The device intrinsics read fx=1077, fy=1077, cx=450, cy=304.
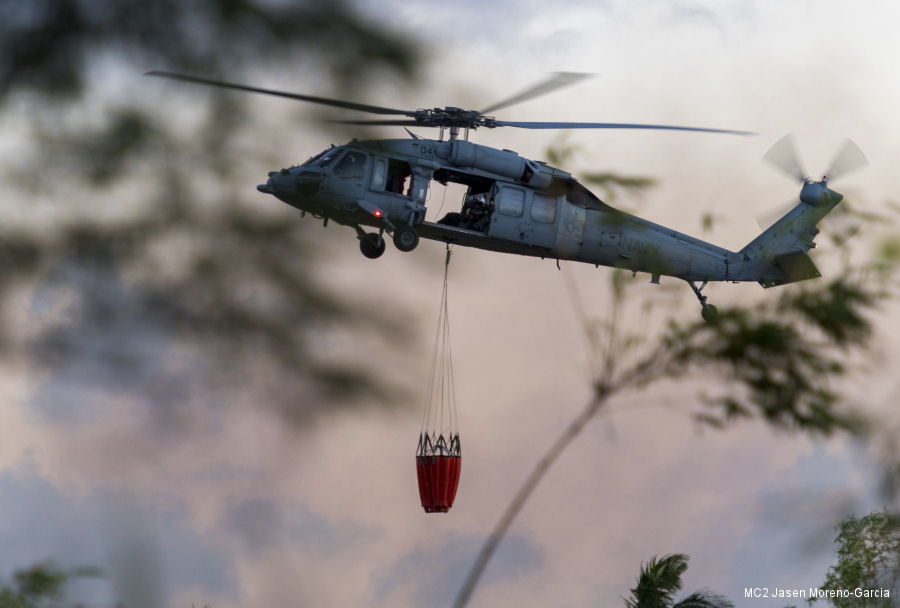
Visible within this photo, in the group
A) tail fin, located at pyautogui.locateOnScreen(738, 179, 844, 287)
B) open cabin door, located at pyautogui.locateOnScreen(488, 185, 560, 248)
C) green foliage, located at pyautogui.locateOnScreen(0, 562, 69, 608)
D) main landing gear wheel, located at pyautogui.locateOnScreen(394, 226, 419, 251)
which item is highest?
tail fin, located at pyautogui.locateOnScreen(738, 179, 844, 287)

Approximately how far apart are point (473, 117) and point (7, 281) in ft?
34.8

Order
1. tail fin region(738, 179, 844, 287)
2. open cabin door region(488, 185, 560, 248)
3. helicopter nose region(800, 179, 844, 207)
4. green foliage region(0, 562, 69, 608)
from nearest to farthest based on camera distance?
green foliage region(0, 562, 69, 608), open cabin door region(488, 185, 560, 248), tail fin region(738, 179, 844, 287), helicopter nose region(800, 179, 844, 207)

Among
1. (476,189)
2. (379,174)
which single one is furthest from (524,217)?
(379,174)

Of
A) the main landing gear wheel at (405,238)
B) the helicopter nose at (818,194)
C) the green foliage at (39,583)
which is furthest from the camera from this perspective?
the helicopter nose at (818,194)

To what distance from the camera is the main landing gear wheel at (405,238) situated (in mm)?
17812

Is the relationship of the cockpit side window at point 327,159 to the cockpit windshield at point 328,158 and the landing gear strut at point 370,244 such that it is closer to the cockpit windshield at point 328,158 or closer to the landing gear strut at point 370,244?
the cockpit windshield at point 328,158

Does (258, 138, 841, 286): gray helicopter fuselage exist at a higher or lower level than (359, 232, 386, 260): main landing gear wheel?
higher

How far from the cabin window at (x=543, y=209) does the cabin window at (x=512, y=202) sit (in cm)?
26

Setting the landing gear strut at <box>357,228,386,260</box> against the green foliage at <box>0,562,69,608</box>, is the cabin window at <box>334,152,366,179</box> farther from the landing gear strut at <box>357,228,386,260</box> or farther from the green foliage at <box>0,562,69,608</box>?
the green foliage at <box>0,562,69,608</box>

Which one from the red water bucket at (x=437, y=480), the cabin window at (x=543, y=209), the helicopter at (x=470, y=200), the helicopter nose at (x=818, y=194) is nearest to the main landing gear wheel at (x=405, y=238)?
the helicopter at (x=470, y=200)

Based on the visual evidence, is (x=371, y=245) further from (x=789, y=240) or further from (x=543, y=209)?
(x=789, y=240)

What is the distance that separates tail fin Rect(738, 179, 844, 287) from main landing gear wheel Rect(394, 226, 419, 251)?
7714mm

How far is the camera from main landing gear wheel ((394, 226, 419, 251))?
58.4ft

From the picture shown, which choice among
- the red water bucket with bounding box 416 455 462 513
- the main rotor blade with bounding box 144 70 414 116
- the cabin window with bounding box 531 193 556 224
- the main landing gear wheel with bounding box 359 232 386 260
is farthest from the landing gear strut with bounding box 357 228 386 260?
the main rotor blade with bounding box 144 70 414 116
